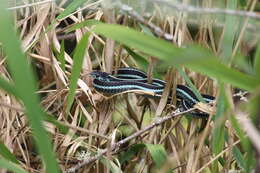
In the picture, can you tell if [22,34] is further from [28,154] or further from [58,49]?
[28,154]

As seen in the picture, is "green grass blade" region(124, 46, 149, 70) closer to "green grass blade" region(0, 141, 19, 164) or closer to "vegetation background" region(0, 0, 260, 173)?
"vegetation background" region(0, 0, 260, 173)

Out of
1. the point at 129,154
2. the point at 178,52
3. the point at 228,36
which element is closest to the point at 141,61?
the point at 129,154

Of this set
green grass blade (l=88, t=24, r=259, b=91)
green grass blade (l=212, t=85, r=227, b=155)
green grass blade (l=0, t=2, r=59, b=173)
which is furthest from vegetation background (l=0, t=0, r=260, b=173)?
green grass blade (l=0, t=2, r=59, b=173)

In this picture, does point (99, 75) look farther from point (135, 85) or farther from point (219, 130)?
point (219, 130)

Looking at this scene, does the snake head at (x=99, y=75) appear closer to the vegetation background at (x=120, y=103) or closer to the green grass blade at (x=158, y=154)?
the vegetation background at (x=120, y=103)

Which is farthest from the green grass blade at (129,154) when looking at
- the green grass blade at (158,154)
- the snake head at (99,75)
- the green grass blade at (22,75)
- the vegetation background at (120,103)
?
the green grass blade at (22,75)

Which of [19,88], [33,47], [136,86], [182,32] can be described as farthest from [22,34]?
[19,88]
